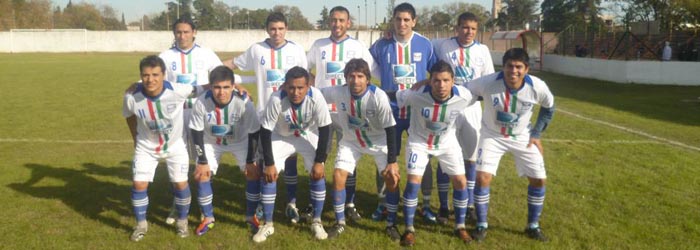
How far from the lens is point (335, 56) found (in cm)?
549

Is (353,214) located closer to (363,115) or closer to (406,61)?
(363,115)

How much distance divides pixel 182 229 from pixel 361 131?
187cm

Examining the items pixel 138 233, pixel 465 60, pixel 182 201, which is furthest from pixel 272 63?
pixel 138 233

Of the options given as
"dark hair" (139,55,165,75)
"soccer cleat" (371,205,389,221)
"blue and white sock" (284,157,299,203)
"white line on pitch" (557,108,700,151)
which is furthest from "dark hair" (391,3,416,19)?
"white line on pitch" (557,108,700,151)

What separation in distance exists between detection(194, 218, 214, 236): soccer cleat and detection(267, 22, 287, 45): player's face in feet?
6.35

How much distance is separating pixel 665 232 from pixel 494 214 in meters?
1.53

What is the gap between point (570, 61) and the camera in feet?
81.3

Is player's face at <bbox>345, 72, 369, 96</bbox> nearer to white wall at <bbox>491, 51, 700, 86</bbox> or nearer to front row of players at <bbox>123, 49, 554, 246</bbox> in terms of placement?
front row of players at <bbox>123, 49, 554, 246</bbox>

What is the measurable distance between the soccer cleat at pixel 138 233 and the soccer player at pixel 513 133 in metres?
3.00

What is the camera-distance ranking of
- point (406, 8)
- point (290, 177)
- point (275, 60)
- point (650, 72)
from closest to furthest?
point (406, 8)
point (290, 177)
point (275, 60)
point (650, 72)

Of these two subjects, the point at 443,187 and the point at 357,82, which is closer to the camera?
the point at 357,82

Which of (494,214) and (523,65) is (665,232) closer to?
(494,214)

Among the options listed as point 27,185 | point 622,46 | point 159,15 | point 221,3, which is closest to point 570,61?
point 622,46

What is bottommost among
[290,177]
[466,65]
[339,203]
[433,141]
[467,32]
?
[339,203]
